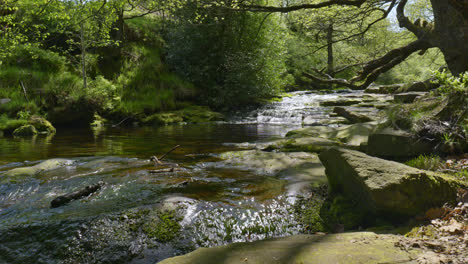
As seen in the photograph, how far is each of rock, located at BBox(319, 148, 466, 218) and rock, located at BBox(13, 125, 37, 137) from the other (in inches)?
451

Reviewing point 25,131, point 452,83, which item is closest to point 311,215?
point 452,83

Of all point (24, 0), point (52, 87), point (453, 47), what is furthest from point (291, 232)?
point (24, 0)

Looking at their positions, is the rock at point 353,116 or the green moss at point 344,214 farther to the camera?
the rock at point 353,116

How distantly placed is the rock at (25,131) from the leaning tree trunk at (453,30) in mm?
12285

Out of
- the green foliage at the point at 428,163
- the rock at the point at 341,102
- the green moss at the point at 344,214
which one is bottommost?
the green moss at the point at 344,214

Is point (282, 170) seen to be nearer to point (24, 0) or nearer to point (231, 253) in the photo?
point (231, 253)

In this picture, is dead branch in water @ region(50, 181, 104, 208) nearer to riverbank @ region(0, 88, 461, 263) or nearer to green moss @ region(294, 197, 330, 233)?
riverbank @ region(0, 88, 461, 263)

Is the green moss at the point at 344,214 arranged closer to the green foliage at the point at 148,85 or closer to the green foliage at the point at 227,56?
the green foliage at the point at 148,85

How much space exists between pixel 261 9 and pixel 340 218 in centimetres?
469

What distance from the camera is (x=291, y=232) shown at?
2.95 m

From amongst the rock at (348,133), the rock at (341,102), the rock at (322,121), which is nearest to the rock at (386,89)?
the rock at (341,102)

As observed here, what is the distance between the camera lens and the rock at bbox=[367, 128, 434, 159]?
440 cm

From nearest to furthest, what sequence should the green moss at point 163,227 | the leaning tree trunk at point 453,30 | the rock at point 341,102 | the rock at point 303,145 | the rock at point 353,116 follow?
the green moss at point 163,227, the leaning tree trunk at point 453,30, the rock at point 303,145, the rock at point 353,116, the rock at point 341,102

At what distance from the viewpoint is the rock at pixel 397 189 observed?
8.61 feet
